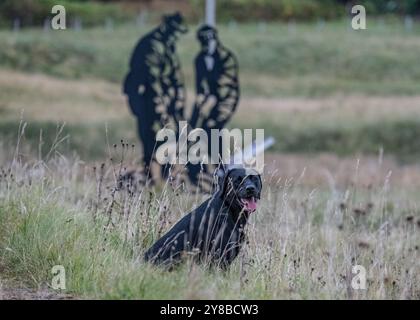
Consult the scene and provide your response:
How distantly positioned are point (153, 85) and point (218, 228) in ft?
26.9

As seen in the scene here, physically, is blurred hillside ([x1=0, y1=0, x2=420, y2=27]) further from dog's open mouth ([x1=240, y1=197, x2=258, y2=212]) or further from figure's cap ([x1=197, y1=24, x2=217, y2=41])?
dog's open mouth ([x1=240, y1=197, x2=258, y2=212])

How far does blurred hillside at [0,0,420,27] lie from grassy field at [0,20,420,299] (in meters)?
1.63

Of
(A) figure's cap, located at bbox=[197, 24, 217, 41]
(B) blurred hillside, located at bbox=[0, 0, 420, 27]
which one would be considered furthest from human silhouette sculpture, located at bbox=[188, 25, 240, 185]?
(B) blurred hillside, located at bbox=[0, 0, 420, 27]

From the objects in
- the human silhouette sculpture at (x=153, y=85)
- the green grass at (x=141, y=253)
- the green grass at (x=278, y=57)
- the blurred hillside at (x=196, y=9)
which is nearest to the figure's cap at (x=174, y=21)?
the human silhouette sculpture at (x=153, y=85)

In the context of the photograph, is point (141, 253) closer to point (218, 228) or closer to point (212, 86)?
point (218, 228)

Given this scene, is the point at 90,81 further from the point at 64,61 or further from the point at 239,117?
the point at 239,117

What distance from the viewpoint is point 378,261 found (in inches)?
317

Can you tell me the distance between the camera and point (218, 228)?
761 centimetres

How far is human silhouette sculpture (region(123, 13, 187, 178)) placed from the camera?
1542 centimetres

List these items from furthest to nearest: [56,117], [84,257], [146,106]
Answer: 1. [56,117]
2. [146,106]
3. [84,257]

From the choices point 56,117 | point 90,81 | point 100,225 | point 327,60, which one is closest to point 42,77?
point 90,81

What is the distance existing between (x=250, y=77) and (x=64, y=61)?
6.50 m

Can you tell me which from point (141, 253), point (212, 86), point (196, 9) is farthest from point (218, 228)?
point (196, 9)
